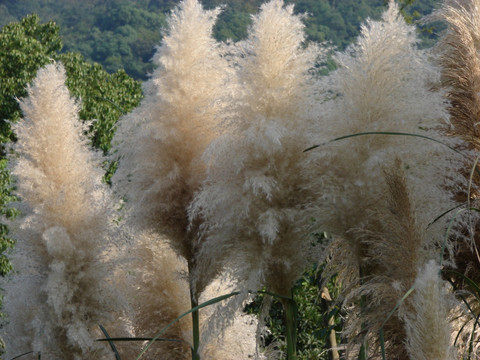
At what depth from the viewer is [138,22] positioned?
31531 millimetres

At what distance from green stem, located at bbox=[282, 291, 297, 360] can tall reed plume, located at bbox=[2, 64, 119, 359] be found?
1.05 metres

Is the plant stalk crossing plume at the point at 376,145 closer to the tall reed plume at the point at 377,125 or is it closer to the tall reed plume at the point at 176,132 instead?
the tall reed plume at the point at 377,125

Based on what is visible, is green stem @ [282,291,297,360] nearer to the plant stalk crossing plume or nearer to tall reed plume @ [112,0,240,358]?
the plant stalk crossing plume

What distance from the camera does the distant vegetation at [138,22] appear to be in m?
16.6

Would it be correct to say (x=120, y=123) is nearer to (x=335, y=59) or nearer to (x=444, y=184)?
(x=335, y=59)

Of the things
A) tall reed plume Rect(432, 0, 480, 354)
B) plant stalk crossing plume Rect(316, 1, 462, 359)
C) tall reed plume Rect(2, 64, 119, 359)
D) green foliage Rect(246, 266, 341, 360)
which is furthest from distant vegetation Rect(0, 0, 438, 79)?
tall reed plume Rect(2, 64, 119, 359)

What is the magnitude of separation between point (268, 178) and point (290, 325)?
2.69 ft

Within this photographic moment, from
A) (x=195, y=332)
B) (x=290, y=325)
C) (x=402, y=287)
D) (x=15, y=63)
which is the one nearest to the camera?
(x=402, y=287)

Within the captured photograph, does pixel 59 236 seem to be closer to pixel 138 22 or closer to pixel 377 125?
pixel 377 125

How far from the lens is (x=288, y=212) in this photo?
3.44 metres

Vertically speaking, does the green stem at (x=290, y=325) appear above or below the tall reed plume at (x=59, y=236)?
below

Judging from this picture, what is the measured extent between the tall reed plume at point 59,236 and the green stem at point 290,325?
1046mm

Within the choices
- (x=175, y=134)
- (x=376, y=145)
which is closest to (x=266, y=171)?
(x=376, y=145)

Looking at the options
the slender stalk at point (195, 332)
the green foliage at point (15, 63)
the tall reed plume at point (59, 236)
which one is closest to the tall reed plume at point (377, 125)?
the slender stalk at point (195, 332)
